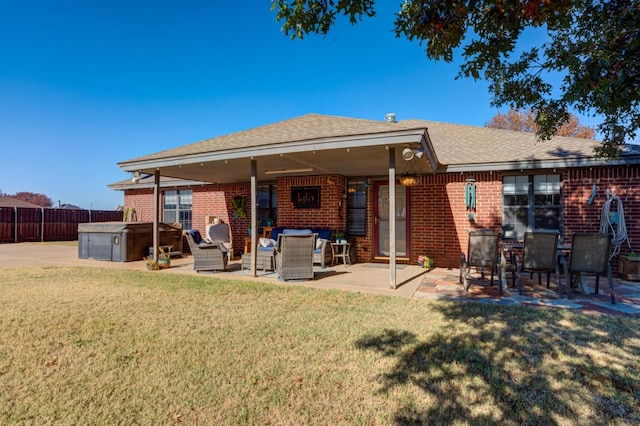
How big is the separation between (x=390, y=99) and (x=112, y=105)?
12.8 metres

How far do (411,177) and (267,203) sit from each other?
5.91m

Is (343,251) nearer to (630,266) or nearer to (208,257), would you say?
(208,257)

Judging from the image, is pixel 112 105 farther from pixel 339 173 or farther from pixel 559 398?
pixel 559 398

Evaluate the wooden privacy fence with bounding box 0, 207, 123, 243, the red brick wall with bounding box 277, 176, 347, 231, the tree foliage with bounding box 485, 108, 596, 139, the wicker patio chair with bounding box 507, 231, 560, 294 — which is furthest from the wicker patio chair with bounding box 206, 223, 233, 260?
the tree foliage with bounding box 485, 108, 596, 139

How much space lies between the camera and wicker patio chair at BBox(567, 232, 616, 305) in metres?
5.05

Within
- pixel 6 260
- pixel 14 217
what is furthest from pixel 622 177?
pixel 14 217

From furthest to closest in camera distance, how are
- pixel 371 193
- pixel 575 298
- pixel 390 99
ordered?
pixel 390 99 < pixel 371 193 < pixel 575 298

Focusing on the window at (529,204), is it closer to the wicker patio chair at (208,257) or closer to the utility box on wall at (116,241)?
the wicker patio chair at (208,257)

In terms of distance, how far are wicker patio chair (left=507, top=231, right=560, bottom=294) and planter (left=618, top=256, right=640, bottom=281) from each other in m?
2.74

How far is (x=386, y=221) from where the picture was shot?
373 inches

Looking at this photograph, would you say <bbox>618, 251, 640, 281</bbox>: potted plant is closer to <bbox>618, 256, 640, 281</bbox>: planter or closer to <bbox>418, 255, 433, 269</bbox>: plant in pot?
<bbox>618, 256, 640, 281</bbox>: planter

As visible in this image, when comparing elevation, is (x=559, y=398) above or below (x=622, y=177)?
below

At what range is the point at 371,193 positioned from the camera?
9.62 metres

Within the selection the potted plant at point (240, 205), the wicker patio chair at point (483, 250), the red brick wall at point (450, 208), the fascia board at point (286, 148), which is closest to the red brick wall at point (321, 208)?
the red brick wall at point (450, 208)
